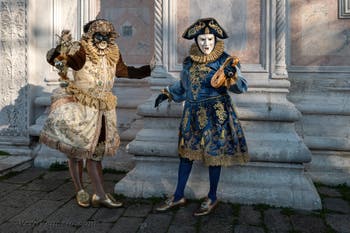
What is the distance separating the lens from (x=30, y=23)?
454cm

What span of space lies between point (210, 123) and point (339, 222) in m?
1.27

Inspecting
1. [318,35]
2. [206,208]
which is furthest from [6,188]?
[318,35]

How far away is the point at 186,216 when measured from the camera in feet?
9.42

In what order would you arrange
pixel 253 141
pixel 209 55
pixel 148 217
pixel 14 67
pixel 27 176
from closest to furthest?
pixel 148 217 → pixel 209 55 → pixel 253 141 → pixel 27 176 → pixel 14 67

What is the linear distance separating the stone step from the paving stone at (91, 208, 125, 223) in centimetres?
160

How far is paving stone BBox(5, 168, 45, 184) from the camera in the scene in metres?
3.77

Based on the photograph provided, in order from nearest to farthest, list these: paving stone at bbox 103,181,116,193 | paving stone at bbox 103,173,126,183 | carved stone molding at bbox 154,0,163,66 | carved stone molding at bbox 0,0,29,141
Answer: paving stone at bbox 103,181,116,193 → carved stone molding at bbox 154,0,163,66 → paving stone at bbox 103,173,126,183 → carved stone molding at bbox 0,0,29,141

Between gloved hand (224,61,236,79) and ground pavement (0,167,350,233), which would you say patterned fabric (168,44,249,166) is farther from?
ground pavement (0,167,350,233)

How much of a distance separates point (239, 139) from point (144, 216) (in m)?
1.02

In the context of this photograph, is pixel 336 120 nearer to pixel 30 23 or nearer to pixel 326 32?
pixel 326 32

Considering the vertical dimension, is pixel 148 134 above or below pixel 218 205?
above

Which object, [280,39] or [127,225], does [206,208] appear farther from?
[280,39]

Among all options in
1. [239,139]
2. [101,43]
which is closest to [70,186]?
[101,43]

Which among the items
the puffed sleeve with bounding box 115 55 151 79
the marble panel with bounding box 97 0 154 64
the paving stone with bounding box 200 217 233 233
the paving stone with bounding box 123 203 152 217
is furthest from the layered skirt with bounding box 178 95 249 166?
the marble panel with bounding box 97 0 154 64
